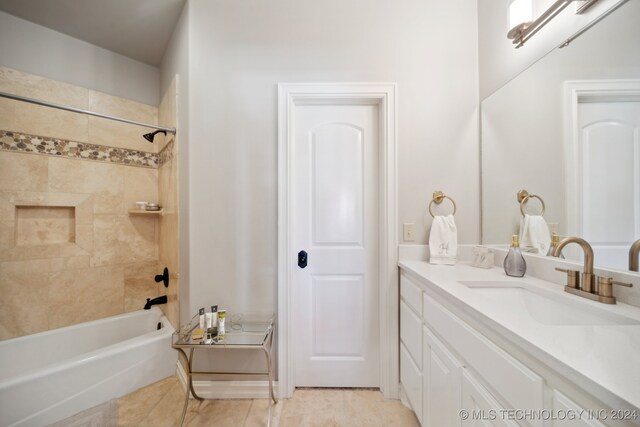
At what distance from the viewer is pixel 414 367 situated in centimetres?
130

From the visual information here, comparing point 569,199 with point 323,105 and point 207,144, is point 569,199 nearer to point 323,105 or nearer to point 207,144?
point 323,105

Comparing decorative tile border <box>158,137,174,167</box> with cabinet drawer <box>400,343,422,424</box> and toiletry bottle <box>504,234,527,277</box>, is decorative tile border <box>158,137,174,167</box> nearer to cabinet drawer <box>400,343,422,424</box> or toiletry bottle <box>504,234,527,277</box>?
cabinet drawer <box>400,343,422,424</box>

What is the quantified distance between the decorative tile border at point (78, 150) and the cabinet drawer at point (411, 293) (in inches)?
82.9

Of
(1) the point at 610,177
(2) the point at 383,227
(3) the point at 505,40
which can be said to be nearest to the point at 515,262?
(1) the point at 610,177

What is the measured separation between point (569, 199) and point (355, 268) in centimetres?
119

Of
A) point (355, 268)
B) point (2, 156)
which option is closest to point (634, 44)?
point (355, 268)

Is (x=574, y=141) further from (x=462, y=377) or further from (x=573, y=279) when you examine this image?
(x=462, y=377)

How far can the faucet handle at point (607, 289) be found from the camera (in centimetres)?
81

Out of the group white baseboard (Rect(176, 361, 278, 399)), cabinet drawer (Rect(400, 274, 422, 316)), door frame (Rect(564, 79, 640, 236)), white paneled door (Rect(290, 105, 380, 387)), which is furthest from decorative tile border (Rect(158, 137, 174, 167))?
door frame (Rect(564, 79, 640, 236))

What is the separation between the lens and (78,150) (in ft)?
6.24

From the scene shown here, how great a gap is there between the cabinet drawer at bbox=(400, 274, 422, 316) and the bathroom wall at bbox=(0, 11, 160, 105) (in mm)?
2863

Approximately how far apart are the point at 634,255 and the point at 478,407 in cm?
81

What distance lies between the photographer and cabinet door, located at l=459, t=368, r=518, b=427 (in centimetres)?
69

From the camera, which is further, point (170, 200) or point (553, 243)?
point (170, 200)
